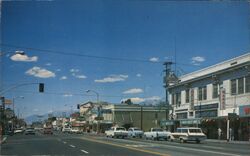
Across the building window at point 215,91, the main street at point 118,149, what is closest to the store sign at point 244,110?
the building window at point 215,91

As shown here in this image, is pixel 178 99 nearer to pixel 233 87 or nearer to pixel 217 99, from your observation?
pixel 217 99

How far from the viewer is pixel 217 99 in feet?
199

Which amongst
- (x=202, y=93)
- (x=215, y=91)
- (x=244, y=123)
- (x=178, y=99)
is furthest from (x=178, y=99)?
(x=244, y=123)

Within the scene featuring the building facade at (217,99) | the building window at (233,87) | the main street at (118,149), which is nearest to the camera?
the main street at (118,149)

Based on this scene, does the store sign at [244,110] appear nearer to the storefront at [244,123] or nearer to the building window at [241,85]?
the storefront at [244,123]

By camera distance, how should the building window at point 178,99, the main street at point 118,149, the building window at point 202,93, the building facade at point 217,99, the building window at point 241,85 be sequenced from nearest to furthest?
the main street at point 118,149
the building facade at point 217,99
the building window at point 241,85
the building window at point 202,93
the building window at point 178,99

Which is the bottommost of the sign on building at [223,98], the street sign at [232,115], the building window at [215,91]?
the street sign at [232,115]

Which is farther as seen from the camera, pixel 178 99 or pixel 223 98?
pixel 178 99

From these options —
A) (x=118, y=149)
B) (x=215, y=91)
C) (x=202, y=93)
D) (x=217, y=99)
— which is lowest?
(x=118, y=149)

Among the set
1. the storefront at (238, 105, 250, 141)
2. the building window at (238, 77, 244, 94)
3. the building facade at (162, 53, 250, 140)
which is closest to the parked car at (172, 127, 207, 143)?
the storefront at (238, 105, 250, 141)

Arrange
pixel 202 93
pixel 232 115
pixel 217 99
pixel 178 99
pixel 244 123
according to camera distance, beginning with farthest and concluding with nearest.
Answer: pixel 178 99, pixel 202 93, pixel 217 99, pixel 244 123, pixel 232 115

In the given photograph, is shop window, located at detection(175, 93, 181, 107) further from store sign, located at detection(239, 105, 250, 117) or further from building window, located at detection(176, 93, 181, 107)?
store sign, located at detection(239, 105, 250, 117)

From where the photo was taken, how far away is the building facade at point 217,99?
177 ft

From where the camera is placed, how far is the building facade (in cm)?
5381
